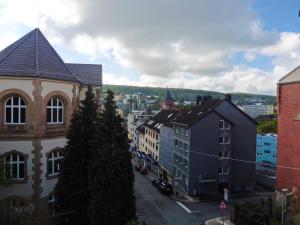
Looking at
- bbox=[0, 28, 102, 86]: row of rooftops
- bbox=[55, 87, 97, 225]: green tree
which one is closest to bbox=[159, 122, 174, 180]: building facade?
bbox=[0, 28, 102, 86]: row of rooftops

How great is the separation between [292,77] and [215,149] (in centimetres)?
2090

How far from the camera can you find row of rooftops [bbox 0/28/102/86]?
25688 millimetres

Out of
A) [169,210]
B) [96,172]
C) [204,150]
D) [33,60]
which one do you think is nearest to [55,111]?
[33,60]

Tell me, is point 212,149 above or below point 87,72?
below

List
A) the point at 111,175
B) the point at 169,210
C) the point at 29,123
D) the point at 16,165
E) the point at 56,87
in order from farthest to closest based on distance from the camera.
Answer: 1. the point at 169,210
2. the point at 56,87
3. the point at 16,165
4. the point at 29,123
5. the point at 111,175

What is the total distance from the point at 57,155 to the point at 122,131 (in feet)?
26.9

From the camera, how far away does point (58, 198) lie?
24172 mm

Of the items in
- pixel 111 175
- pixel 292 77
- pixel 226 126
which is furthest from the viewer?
pixel 226 126

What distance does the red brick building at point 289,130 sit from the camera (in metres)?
28.4

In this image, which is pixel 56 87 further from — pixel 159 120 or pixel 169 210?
pixel 159 120

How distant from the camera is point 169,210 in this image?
130 ft

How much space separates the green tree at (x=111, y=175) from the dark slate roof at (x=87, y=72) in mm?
11474

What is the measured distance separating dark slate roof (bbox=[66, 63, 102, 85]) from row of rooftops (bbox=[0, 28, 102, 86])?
4.73m

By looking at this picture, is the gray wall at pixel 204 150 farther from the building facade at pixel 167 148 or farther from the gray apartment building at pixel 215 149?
the building facade at pixel 167 148
